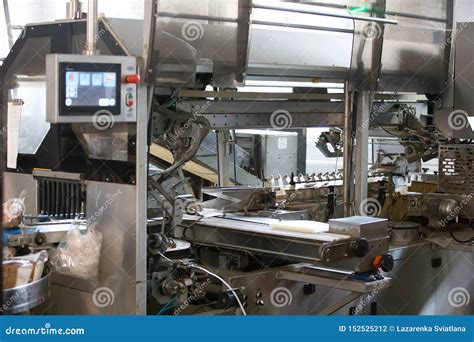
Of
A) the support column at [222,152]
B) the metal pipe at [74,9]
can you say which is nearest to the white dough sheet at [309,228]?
the metal pipe at [74,9]

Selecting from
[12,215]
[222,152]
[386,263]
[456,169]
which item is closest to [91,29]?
[12,215]

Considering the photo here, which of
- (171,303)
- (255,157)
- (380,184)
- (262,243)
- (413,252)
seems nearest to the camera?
(171,303)

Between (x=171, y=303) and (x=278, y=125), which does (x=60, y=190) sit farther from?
(x=278, y=125)

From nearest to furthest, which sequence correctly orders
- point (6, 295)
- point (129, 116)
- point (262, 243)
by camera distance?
point (6, 295) → point (129, 116) → point (262, 243)

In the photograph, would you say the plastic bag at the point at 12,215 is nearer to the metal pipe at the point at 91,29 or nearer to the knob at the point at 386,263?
the metal pipe at the point at 91,29

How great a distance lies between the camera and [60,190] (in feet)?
9.52

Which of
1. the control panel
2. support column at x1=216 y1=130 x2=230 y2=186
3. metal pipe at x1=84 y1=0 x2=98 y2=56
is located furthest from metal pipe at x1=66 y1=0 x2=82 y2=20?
support column at x1=216 y1=130 x2=230 y2=186

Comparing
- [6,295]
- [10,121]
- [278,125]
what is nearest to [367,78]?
[278,125]

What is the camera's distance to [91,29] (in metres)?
2.48

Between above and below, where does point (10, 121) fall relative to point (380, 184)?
above

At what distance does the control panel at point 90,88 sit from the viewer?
2.37m

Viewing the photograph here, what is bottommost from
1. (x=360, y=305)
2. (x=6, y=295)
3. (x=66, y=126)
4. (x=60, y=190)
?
(x=360, y=305)

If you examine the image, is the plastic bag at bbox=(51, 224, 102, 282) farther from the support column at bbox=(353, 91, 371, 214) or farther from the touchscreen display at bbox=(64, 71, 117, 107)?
the support column at bbox=(353, 91, 371, 214)

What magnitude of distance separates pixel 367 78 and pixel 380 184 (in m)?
0.77
